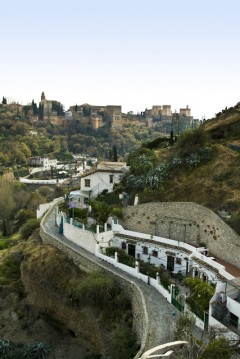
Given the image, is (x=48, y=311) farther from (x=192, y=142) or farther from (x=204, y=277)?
(x=192, y=142)

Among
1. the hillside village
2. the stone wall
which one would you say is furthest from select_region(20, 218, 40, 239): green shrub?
the stone wall

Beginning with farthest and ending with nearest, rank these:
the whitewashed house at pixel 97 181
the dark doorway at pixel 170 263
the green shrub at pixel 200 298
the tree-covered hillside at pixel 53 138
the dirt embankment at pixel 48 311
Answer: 1. the tree-covered hillside at pixel 53 138
2. the whitewashed house at pixel 97 181
3. the dark doorway at pixel 170 263
4. the dirt embankment at pixel 48 311
5. the green shrub at pixel 200 298

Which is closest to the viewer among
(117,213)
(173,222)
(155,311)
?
(155,311)

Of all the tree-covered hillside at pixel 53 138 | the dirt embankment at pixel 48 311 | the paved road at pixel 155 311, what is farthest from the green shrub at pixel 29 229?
the tree-covered hillside at pixel 53 138

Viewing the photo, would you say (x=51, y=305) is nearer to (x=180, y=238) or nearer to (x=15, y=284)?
(x=15, y=284)

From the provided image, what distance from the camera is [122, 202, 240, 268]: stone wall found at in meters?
19.6

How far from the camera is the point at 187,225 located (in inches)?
869

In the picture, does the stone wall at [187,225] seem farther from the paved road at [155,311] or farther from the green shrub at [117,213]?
Answer: the paved road at [155,311]

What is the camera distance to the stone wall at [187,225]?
1961cm

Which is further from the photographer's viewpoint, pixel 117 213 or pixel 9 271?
pixel 9 271

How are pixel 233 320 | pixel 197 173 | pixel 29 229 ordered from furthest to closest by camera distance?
1. pixel 29 229
2. pixel 197 173
3. pixel 233 320

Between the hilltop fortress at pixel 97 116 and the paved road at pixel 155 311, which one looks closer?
the paved road at pixel 155 311

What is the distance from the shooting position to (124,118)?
139 m

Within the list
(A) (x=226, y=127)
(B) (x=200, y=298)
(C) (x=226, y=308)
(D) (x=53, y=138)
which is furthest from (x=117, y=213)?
(D) (x=53, y=138)
